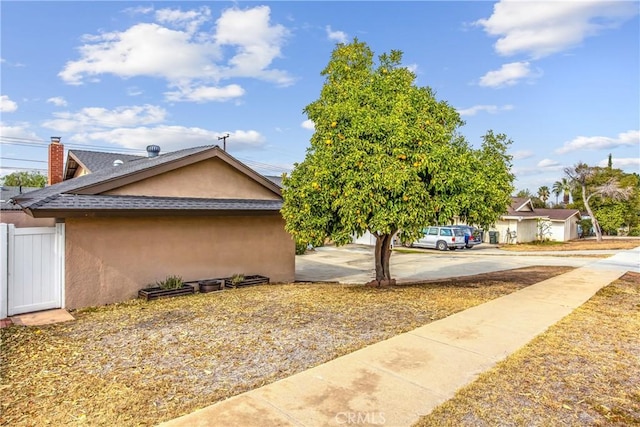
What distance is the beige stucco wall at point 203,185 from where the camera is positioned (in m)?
9.36

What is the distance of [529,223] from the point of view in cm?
3419

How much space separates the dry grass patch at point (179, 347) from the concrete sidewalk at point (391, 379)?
305mm

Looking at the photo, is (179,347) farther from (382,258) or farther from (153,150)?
(153,150)

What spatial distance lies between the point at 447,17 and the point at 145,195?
39.7ft

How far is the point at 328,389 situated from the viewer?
3793 millimetres

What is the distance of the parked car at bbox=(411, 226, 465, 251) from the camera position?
1013 inches

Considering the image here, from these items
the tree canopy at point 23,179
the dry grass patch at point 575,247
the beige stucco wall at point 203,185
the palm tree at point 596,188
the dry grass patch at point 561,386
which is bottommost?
the dry grass patch at point 575,247

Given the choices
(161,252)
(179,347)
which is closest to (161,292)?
(161,252)

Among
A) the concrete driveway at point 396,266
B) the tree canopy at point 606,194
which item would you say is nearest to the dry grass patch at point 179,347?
the concrete driveway at point 396,266

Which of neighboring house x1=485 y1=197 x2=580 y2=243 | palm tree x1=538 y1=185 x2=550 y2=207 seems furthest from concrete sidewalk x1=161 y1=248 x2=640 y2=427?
palm tree x1=538 y1=185 x2=550 y2=207

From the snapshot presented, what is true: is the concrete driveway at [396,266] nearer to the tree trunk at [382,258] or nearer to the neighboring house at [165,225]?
the tree trunk at [382,258]

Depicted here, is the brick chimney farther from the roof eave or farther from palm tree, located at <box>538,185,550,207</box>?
palm tree, located at <box>538,185,550,207</box>

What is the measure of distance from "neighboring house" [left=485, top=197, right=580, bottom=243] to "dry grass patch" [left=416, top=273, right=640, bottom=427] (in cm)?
2694

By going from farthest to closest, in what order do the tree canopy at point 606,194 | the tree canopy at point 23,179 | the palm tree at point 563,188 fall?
the tree canopy at point 23,179, the palm tree at point 563,188, the tree canopy at point 606,194
